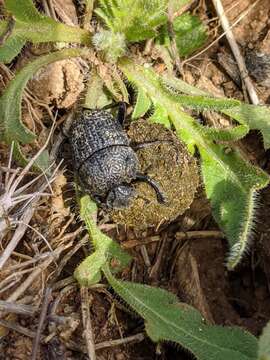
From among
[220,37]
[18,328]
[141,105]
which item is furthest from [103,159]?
[220,37]

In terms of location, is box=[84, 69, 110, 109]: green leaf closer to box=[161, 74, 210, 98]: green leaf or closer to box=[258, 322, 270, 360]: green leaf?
box=[161, 74, 210, 98]: green leaf

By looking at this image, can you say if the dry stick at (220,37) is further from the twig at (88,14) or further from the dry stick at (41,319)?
the dry stick at (41,319)

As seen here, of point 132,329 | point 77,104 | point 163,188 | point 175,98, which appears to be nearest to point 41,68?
point 77,104

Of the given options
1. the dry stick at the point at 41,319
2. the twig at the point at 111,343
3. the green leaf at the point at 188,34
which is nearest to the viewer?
the dry stick at the point at 41,319

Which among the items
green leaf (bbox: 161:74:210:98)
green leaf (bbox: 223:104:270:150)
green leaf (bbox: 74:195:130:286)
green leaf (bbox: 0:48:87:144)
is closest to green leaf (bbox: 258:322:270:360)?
green leaf (bbox: 74:195:130:286)

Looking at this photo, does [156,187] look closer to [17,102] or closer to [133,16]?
[17,102]

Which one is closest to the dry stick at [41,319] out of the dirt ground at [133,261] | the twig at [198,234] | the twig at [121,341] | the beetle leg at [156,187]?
the dirt ground at [133,261]
